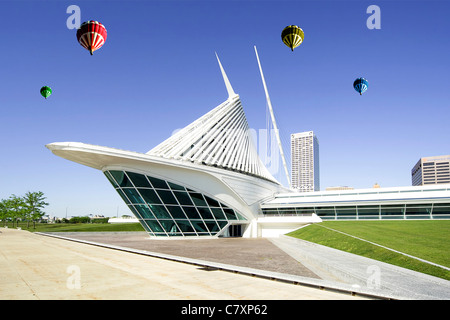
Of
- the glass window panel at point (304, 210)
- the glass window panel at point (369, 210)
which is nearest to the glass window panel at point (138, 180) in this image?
the glass window panel at point (304, 210)

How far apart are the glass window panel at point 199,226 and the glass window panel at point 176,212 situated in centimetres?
167

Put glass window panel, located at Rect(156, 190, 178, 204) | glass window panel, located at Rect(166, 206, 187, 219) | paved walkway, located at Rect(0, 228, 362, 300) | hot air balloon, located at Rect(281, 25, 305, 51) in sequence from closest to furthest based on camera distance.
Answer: paved walkway, located at Rect(0, 228, 362, 300), hot air balloon, located at Rect(281, 25, 305, 51), glass window panel, located at Rect(156, 190, 178, 204), glass window panel, located at Rect(166, 206, 187, 219)

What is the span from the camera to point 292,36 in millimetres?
24016

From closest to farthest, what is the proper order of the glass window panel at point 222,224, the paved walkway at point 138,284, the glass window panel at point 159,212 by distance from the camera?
the paved walkway at point 138,284
the glass window panel at point 159,212
the glass window panel at point 222,224

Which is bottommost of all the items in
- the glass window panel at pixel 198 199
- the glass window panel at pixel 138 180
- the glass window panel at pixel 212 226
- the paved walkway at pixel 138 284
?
the glass window panel at pixel 212 226

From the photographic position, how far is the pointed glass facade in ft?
108

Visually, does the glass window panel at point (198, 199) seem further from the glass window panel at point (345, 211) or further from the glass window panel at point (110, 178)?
the glass window panel at point (345, 211)

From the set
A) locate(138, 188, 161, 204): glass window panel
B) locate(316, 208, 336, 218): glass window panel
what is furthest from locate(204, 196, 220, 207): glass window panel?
locate(316, 208, 336, 218): glass window panel

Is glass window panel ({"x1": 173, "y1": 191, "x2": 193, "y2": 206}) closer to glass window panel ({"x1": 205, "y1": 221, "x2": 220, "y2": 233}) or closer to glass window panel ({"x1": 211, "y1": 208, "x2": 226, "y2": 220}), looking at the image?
glass window panel ({"x1": 211, "y1": 208, "x2": 226, "y2": 220})

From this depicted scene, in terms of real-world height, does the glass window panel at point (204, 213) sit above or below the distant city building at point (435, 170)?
below

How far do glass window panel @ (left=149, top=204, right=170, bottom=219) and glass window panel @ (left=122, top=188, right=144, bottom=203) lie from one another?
1581 millimetres

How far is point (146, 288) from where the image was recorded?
345 inches

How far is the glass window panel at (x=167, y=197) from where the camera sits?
33.0 meters

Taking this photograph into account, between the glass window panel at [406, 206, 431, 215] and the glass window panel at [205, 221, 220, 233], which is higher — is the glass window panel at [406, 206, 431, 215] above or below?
above
